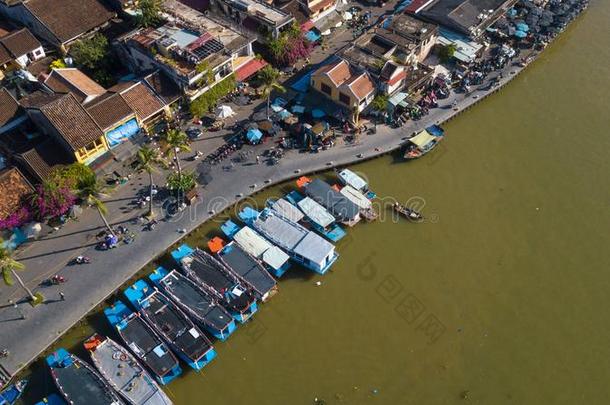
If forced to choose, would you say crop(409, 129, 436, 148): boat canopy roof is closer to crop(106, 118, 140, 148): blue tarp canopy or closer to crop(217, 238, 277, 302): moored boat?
crop(217, 238, 277, 302): moored boat

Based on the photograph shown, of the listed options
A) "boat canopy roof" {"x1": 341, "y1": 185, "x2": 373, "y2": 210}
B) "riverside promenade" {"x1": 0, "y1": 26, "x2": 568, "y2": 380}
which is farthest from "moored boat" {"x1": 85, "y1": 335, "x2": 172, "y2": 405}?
"boat canopy roof" {"x1": 341, "y1": 185, "x2": 373, "y2": 210}

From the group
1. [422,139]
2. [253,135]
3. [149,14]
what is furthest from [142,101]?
[422,139]

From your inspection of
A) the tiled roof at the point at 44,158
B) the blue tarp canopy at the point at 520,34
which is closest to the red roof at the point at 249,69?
the tiled roof at the point at 44,158

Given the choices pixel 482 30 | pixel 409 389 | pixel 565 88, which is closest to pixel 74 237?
pixel 409 389

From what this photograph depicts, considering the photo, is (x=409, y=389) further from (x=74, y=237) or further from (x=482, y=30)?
(x=482, y=30)

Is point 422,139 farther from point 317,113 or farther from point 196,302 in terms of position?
point 196,302

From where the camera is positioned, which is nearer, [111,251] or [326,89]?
[111,251]
